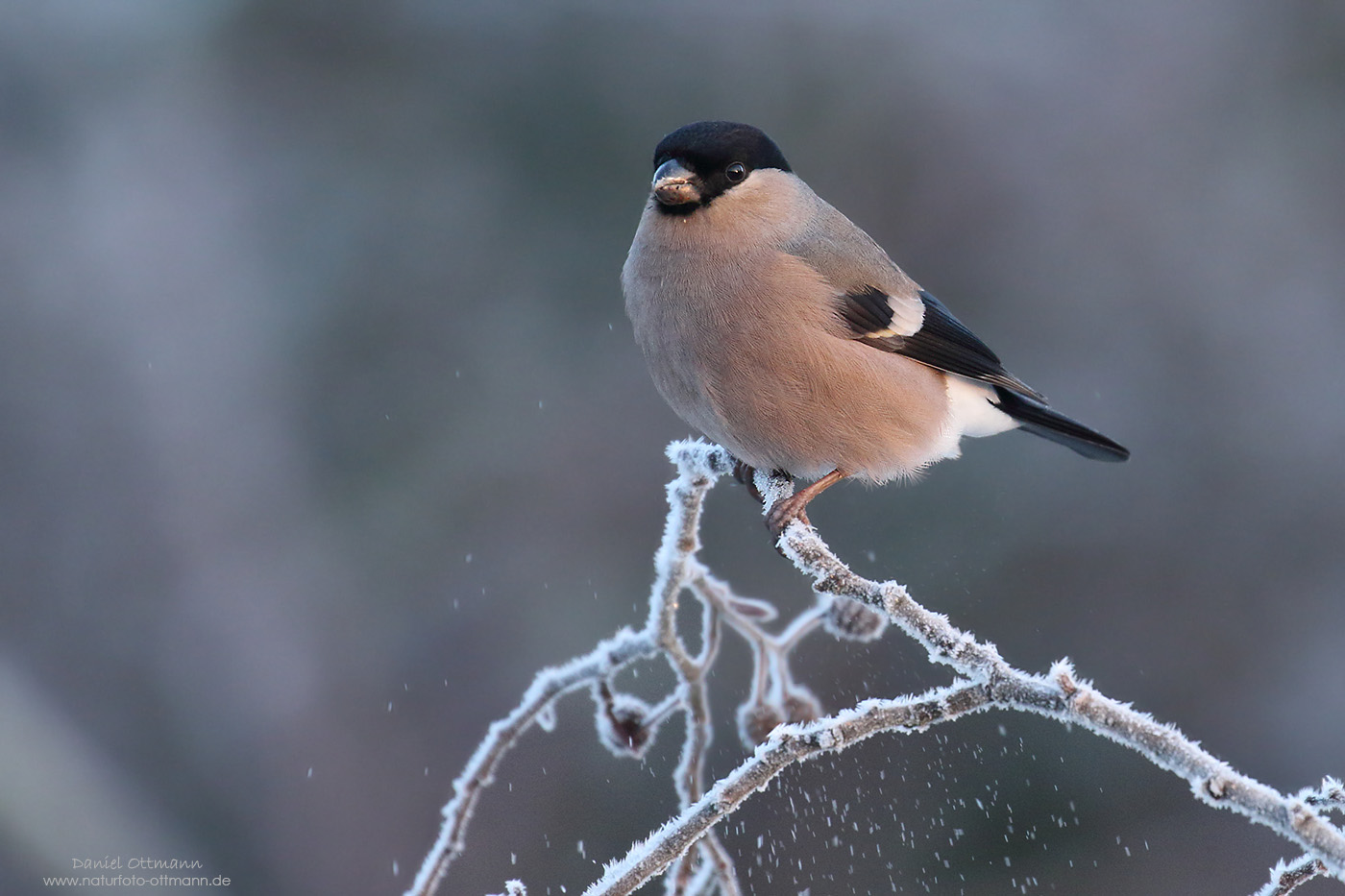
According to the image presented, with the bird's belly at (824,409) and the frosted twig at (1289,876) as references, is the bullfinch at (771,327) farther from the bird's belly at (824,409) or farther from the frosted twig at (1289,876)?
the frosted twig at (1289,876)

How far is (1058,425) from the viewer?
2961 millimetres

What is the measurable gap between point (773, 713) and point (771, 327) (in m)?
0.80

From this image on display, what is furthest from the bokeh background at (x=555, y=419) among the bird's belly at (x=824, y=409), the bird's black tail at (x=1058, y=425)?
the bird's belly at (x=824, y=409)

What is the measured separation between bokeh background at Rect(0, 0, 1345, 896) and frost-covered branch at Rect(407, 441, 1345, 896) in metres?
2.00

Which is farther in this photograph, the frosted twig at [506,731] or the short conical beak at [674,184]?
the short conical beak at [674,184]

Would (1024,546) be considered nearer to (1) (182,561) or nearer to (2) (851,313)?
(2) (851,313)

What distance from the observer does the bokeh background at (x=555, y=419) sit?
4.41m

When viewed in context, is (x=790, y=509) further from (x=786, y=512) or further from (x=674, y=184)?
(x=674, y=184)

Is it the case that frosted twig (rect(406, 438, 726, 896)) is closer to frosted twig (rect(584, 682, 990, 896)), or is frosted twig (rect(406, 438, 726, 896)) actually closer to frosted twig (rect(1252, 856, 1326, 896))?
frosted twig (rect(584, 682, 990, 896))

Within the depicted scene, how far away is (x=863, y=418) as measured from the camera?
8.27ft

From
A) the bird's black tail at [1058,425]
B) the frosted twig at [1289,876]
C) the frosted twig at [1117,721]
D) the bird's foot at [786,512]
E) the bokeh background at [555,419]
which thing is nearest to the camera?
the frosted twig at [1117,721]

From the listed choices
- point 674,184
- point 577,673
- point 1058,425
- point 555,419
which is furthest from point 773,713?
point 555,419

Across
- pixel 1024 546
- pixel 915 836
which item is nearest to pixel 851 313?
pixel 915 836

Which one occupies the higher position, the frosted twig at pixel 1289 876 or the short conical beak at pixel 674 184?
the short conical beak at pixel 674 184
